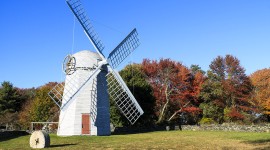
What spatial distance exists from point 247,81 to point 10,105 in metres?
39.5

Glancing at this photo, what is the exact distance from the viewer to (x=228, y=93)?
4781 cm

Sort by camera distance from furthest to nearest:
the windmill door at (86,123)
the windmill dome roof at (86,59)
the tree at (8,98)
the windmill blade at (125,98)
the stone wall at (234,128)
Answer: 1. the tree at (8,98)
2. the stone wall at (234,128)
3. the windmill dome roof at (86,59)
4. the windmill blade at (125,98)
5. the windmill door at (86,123)

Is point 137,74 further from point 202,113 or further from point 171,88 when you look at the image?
point 202,113

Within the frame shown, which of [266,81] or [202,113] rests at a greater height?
[266,81]

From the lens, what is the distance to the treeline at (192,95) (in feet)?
148

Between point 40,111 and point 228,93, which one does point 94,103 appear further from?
point 228,93

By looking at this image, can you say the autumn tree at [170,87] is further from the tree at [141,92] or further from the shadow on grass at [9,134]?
the shadow on grass at [9,134]

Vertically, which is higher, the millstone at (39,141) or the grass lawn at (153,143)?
the millstone at (39,141)

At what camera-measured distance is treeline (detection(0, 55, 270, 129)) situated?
45031mm

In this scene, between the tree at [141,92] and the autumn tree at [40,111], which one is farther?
the autumn tree at [40,111]

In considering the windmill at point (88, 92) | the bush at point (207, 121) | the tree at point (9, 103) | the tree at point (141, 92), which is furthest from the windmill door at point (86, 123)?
the tree at point (9, 103)

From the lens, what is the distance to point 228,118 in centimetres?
4631

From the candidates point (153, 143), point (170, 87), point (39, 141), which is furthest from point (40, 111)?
point (153, 143)

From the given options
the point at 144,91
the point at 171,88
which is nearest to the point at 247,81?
the point at 171,88
